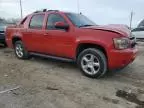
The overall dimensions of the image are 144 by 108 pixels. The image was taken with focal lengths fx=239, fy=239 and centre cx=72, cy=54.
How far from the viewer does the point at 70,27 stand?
21.4ft

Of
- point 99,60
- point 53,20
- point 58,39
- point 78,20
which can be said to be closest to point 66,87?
point 99,60

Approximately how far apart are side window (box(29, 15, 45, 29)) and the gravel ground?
50.2 inches

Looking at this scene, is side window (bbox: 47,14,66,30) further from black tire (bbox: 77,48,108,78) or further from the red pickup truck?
black tire (bbox: 77,48,108,78)

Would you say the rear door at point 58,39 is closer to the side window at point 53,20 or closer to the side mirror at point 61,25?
the side window at point 53,20

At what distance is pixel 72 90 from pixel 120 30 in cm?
196

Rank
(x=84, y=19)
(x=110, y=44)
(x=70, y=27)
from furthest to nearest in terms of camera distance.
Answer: (x=84, y=19)
(x=70, y=27)
(x=110, y=44)

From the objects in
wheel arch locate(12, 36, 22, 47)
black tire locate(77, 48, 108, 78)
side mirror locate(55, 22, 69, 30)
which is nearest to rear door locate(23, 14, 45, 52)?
wheel arch locate(12, 36, 22, 47)

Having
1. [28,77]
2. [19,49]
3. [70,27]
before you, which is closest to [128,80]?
[70,27]

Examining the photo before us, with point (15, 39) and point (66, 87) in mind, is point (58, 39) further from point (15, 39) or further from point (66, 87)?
point (15, 39)

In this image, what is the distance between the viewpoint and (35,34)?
7.67 m

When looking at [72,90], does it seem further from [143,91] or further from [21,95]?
[143,91]

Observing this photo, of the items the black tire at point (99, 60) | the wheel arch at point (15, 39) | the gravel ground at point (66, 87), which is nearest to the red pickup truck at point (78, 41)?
the black tire at point (99, 60)

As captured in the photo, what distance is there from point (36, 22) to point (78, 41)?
7.17 feet

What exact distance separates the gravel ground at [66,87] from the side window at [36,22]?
1.27 metres
